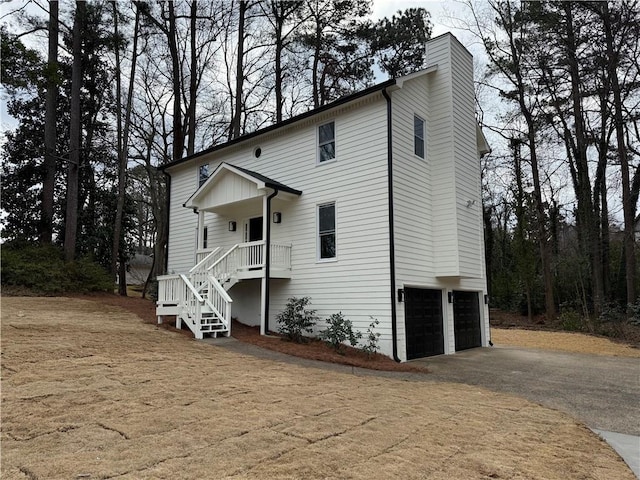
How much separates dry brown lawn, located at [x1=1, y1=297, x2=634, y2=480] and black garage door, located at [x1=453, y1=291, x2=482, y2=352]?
19.2 feet

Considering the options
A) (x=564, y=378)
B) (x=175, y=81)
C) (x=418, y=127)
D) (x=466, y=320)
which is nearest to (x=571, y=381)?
(x=564, y=378)

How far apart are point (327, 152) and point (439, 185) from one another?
3268 mm

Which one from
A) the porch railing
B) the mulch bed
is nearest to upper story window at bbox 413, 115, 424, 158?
the porch railing

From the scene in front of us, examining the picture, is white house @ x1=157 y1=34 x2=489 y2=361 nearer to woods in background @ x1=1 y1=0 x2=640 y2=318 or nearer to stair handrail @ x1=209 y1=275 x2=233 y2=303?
stair handrail @ x1=209 y1=275 x2=233 y2=303

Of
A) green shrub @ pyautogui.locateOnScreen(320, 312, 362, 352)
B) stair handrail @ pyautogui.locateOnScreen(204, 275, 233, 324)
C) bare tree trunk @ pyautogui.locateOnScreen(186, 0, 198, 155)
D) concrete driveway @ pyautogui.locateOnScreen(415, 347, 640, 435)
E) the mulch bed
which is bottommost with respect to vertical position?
concrete driveway @ pyautogui.locateOnScreen(415, 347, 640, 435)

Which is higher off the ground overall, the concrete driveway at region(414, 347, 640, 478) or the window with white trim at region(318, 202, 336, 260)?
the window with white trim at region(318, 202, 336, 260)

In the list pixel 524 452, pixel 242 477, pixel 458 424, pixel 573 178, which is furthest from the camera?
pixel 573 178

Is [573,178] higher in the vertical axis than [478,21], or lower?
lower

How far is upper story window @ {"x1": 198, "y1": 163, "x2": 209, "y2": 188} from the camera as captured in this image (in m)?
15.8

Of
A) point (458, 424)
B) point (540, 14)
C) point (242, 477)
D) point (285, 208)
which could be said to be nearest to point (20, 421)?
point (242, 477)

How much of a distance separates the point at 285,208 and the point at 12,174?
15.9m

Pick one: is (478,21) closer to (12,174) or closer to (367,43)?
(367,43)

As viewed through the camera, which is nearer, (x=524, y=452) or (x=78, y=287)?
(x=524, y=452)

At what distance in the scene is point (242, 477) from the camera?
10.1 ft
